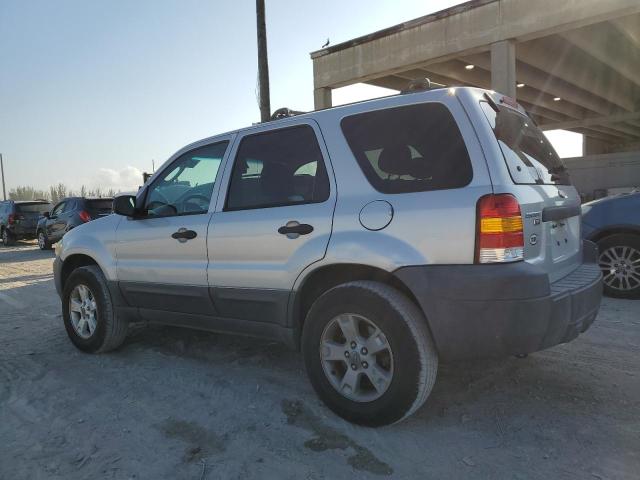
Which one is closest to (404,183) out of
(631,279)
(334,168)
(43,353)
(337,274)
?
(334,168)

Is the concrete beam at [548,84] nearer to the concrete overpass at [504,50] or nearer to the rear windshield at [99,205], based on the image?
the concrete overpass at [504,50]

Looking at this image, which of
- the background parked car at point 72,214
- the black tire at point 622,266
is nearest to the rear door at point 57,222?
the background parked car at point 72,214

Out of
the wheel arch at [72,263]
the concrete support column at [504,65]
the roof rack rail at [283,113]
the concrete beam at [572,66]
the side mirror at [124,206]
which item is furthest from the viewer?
the concrete beam at [572,66]

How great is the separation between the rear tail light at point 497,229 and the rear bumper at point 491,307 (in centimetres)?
6

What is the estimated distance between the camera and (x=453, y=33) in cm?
1129

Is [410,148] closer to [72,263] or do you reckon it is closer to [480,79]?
[72,263]

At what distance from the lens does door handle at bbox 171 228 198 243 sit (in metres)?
3.67

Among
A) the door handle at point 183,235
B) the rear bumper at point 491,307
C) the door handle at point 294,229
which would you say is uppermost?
the door handle at point 294,229

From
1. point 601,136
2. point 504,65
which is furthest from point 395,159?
point 601,136

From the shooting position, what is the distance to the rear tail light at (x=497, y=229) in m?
2.48

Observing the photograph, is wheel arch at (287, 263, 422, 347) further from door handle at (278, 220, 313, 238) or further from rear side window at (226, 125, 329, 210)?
rear side window at (226, 125, 329, 210)

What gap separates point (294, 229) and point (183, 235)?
1.06m

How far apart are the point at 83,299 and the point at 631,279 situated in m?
5.87

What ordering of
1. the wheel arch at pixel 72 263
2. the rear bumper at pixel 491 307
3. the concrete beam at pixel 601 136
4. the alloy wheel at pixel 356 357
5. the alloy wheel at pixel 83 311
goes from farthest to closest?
1. the concrete beam at pixel 601 136
2. the wheel arch at pixel 72 263
3. the alloy wheel at pixel 83 311
4. the alloy wheel at pixel 356 357
5. the rear bumper at pixel 491 307
